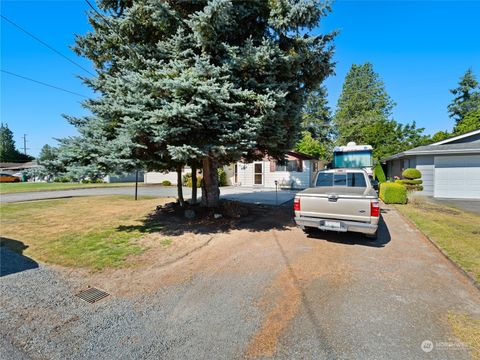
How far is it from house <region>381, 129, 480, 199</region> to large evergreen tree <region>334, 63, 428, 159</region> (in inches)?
441

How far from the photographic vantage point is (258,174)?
2084cm

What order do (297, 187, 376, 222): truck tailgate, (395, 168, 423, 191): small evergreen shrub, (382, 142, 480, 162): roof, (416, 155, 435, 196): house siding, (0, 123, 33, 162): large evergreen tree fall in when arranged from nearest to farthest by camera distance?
(297, 187, 376, 222): truck tailgate < (382, 142, 480, 162): roof < (416, 155, 435, 196): house siding < (395, 168, 423, 191): small evergreen shrub < (0, 123, 33, 162): large evergreen tree

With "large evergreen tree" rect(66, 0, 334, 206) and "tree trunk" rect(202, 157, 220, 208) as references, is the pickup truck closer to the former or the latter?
"large evergreen tree" rect(66, 0, 334, 206)

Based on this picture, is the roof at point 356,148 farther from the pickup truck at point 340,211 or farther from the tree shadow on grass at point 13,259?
the tree shadow on grass at point 13,259

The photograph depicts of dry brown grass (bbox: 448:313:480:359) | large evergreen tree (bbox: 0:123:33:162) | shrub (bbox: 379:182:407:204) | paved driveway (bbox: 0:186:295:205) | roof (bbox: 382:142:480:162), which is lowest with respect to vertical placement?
dry brown grass (bbox: 448:313:480:359)

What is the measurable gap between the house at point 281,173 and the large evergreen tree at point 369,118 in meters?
11.2

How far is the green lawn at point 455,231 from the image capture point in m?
4.38

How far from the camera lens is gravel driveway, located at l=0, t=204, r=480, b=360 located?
2320mm

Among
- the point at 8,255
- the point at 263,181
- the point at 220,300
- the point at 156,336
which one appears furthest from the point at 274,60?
the point at 263,181

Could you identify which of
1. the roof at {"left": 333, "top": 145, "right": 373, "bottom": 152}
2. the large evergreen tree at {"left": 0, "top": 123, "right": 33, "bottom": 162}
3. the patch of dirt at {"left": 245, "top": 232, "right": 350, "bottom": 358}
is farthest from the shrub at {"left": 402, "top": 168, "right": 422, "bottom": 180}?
the large evergreen tree at {"left": 0, "top": 123, "right": 33, "bottom": 162}

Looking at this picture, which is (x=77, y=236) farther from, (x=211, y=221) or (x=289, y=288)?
(x=289, y=288)

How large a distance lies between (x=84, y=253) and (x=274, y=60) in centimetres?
642

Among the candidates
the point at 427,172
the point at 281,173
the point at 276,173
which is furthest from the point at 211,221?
the point at 427,172

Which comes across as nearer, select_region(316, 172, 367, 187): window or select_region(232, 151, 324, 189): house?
select_region(316, 172, 367, 187): window
